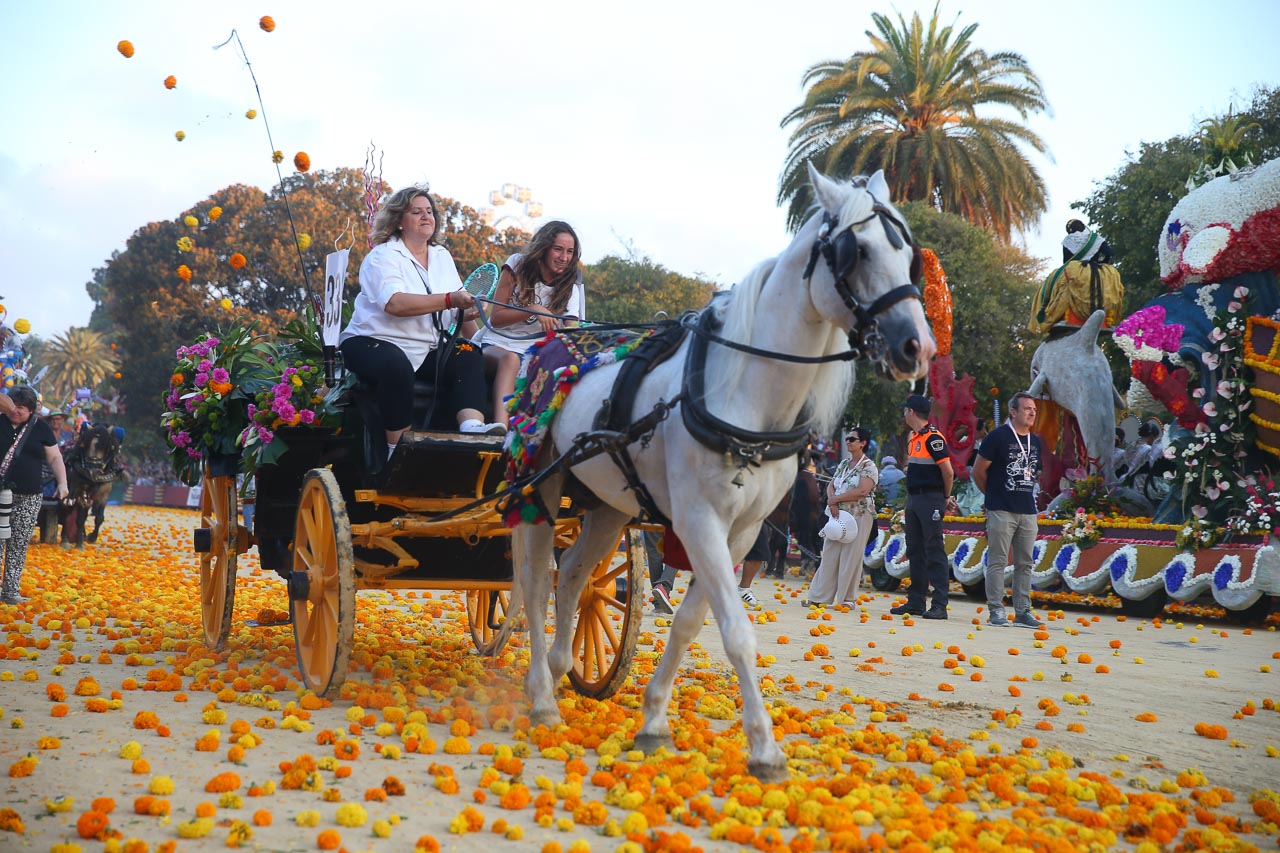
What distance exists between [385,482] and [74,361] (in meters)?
68.7

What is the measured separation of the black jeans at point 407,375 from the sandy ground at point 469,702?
148 centimetres

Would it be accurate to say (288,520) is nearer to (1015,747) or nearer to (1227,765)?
(1015,747)

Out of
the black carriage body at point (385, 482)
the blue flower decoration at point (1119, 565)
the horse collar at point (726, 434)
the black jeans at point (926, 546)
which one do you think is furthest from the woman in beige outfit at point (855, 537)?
the horse collar at point (726, 434)

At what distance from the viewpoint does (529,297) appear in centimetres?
603

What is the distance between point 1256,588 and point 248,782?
33.8 ft

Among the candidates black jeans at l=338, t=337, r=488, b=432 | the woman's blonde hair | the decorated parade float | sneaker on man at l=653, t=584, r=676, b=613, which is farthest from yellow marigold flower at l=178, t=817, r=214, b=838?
the decorated parade float

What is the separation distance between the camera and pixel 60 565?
44.5ft

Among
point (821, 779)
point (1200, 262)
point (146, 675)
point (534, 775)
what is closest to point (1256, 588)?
point (1200, 262)

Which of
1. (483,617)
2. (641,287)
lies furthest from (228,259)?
(483,617)

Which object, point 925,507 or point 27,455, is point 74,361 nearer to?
point 27,455

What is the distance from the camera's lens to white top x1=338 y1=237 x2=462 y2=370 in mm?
5777

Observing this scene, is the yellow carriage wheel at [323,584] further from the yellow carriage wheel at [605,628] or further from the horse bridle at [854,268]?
the horse bridle at [854,268]

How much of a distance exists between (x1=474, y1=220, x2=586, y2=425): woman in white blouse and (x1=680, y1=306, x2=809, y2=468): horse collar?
1.65 m

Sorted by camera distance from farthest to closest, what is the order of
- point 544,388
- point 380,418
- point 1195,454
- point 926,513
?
point 1195,454 → point 926,513 → point 380,418 → point 544,388
